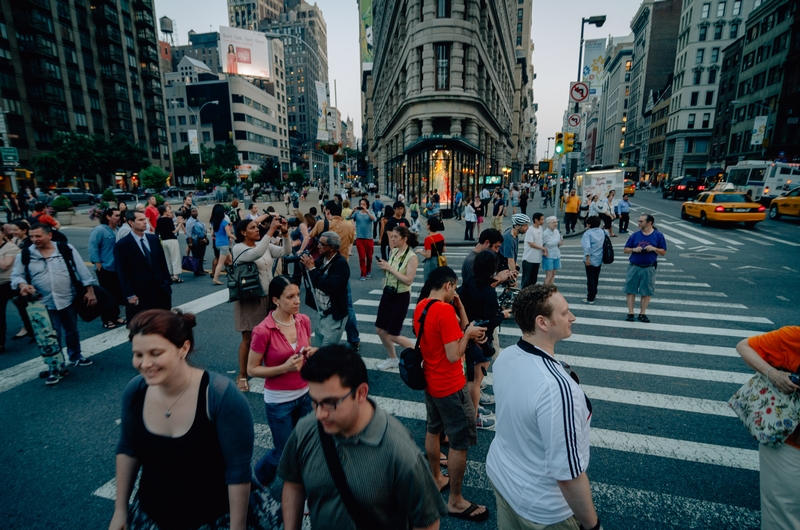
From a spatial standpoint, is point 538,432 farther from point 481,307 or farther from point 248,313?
point 248,313

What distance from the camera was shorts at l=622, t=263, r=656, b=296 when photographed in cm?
746

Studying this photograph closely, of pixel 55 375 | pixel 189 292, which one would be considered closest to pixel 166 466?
pixel 55 375

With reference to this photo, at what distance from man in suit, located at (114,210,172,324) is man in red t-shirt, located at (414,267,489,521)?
4.58m

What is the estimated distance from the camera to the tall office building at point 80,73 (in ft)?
162

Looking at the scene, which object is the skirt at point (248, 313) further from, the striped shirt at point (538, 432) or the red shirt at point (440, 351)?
the striped shirt at point (538, 432)

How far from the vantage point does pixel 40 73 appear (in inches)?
2005

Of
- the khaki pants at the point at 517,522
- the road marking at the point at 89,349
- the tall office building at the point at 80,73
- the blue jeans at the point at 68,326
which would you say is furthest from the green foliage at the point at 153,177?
the khaki pants at the point at 517,522

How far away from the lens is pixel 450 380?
3.22m

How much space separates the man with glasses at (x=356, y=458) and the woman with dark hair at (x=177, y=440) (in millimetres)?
480

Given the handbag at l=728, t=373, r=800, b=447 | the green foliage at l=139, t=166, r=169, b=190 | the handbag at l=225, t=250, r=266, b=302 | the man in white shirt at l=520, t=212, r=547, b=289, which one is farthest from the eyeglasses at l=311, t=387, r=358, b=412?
the green foliage at l=139, t=166, r=169, b=190

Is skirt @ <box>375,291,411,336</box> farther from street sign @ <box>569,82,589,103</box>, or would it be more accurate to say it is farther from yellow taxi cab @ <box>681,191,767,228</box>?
yellow taxi cab @ <box>681,191,767,228</box>

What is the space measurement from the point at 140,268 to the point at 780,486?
7123mm

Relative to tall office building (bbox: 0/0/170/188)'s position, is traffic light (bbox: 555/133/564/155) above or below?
below

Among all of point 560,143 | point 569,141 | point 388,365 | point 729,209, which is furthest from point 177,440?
point 729,209
